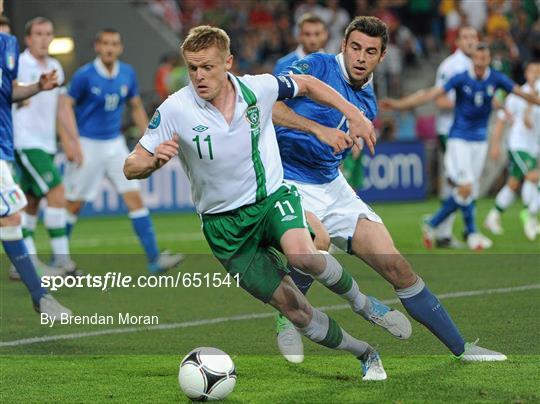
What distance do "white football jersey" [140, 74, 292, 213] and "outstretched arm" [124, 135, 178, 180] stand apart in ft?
0.37

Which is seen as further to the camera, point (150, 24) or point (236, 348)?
point (150, 24)

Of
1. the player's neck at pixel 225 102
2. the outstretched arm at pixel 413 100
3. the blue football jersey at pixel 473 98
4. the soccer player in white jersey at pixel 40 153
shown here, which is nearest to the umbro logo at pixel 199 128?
the player's neck at pixel 225 102

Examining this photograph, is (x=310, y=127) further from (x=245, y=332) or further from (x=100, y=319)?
(x=100, y=319)

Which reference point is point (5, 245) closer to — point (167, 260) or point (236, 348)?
point (236, 348)

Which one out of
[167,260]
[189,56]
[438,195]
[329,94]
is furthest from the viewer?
[438,195]

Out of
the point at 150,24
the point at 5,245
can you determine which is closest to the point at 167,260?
the point at 5,245

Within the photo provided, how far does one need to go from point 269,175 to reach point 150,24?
62.7 ft

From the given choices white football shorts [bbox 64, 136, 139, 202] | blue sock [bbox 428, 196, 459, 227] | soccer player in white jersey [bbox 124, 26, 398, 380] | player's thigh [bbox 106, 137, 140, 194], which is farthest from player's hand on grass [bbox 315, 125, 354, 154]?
blue sock [bbox 428, 196, 459, 227]

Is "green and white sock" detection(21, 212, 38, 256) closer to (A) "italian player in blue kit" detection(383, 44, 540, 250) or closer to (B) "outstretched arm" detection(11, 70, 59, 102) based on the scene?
(B) "outstretched arm" detection(11, 70, 59, 102)

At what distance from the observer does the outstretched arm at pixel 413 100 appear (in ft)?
34.3

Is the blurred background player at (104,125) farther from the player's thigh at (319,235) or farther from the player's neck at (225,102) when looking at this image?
the player's neck at (225,102)

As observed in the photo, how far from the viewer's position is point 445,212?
13836 millimetres

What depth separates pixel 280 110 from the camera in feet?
23.0

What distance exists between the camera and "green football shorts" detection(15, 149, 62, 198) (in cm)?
1159
